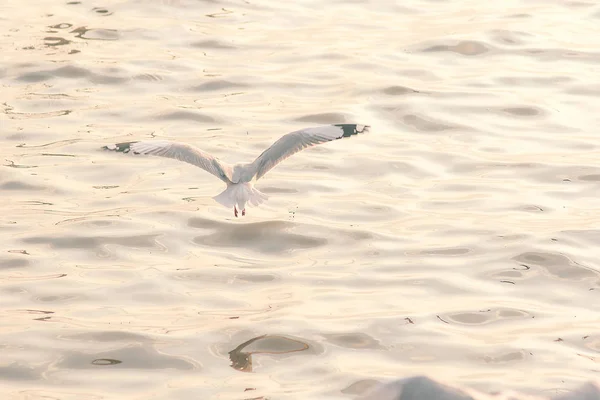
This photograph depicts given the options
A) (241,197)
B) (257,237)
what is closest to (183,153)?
(241,197)

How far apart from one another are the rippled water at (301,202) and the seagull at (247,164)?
56 centimetres

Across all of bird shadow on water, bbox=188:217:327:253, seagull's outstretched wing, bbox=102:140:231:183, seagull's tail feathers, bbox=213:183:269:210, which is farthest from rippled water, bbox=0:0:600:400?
seagull's outstretched wing, bbox=102:140:231:183

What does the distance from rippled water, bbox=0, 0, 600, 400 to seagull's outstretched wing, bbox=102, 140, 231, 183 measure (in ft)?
2.04

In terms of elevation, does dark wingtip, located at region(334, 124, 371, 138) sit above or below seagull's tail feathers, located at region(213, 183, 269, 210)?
above

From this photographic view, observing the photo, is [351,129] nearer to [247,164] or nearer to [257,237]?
[247,164]

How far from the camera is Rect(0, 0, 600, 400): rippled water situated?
301 inches

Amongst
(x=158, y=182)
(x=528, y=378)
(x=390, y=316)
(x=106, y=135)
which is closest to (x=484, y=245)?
(x=390, y=316)

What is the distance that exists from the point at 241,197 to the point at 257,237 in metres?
0.99

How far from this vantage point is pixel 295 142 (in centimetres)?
927

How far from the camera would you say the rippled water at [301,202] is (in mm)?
7633

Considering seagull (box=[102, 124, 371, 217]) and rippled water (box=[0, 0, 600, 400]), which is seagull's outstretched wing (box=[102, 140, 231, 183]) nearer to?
seagull (box=[102, 124, 371, 217])

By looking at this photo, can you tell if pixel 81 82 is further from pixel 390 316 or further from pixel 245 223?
pixel 390 316

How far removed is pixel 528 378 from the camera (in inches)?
287

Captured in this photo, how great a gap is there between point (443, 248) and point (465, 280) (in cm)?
62
